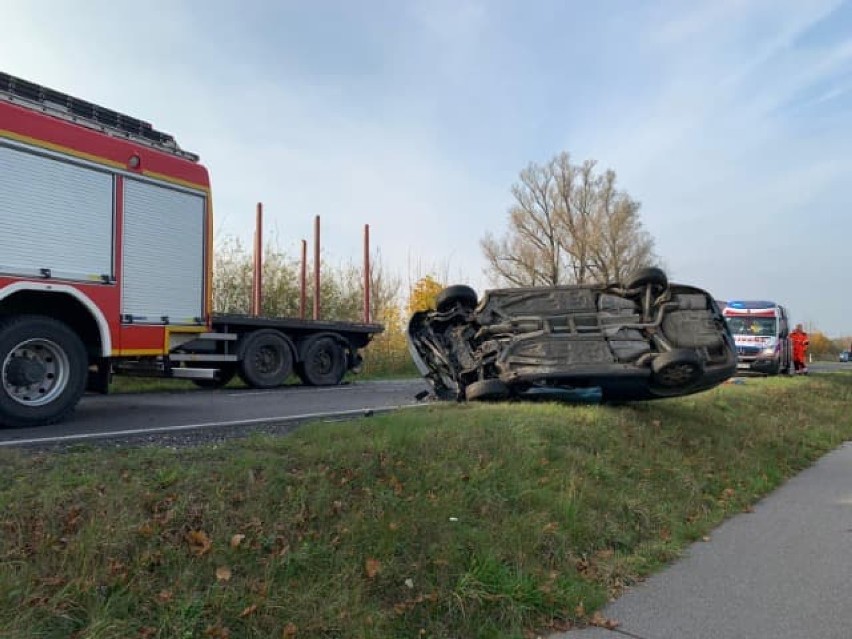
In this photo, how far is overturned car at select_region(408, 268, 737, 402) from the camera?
22.4 ft

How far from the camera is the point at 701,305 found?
7.41m

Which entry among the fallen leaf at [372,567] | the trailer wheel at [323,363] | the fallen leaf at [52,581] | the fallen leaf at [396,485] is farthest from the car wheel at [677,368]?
the trailer wheel at [323,363]

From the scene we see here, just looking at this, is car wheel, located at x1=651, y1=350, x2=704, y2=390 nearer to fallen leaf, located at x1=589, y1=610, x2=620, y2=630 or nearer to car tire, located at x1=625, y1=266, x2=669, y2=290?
car tire, located at x1=625, y1=266, x2=669, y2=290

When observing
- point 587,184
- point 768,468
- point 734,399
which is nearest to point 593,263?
point 587,184

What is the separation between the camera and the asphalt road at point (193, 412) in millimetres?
5965

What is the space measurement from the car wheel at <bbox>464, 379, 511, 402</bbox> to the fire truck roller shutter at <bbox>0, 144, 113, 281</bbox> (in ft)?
13.7

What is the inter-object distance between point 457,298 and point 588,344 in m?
1.90

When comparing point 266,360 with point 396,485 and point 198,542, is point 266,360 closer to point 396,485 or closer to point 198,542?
point 396,485

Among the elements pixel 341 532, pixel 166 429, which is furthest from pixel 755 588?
pixel 166 429

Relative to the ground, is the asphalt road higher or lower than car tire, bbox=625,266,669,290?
lower

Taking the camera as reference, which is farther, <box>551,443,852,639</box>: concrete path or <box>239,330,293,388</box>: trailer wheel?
<box>239,330,293,388</box>: trailer wheel

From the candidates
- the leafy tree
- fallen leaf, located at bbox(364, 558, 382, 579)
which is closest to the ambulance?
the leafy tree

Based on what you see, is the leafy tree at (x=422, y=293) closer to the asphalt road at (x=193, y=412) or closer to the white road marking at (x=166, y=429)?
the asphalt road at (x=193, y=412)

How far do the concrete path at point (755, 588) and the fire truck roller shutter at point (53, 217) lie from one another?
6040 millimetres
